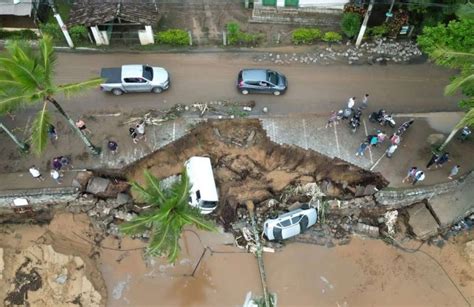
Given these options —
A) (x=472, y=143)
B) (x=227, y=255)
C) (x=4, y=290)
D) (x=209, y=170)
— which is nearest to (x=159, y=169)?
(x=209, y=170)

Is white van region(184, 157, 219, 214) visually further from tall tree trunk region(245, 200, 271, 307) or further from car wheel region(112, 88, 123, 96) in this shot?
car wheel region(112, 88, 123, 96)

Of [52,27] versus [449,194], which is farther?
[52,27]

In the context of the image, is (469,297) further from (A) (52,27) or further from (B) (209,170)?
(A) (52,27)

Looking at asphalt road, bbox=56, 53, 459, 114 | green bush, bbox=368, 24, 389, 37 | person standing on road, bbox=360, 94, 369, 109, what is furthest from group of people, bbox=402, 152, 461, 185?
green bush, bbox=368, 24, 389, 37

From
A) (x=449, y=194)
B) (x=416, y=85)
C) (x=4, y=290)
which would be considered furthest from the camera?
(x=416, y=85)

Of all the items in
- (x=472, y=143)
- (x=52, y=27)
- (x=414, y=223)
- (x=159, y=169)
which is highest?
(x=52, y=27)

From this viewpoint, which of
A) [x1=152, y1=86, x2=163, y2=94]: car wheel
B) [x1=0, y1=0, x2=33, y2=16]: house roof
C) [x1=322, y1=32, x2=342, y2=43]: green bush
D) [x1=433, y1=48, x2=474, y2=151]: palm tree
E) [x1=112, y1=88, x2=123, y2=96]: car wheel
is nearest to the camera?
[x1=433, y1=48, x2=474, y2=151]: palm tree
